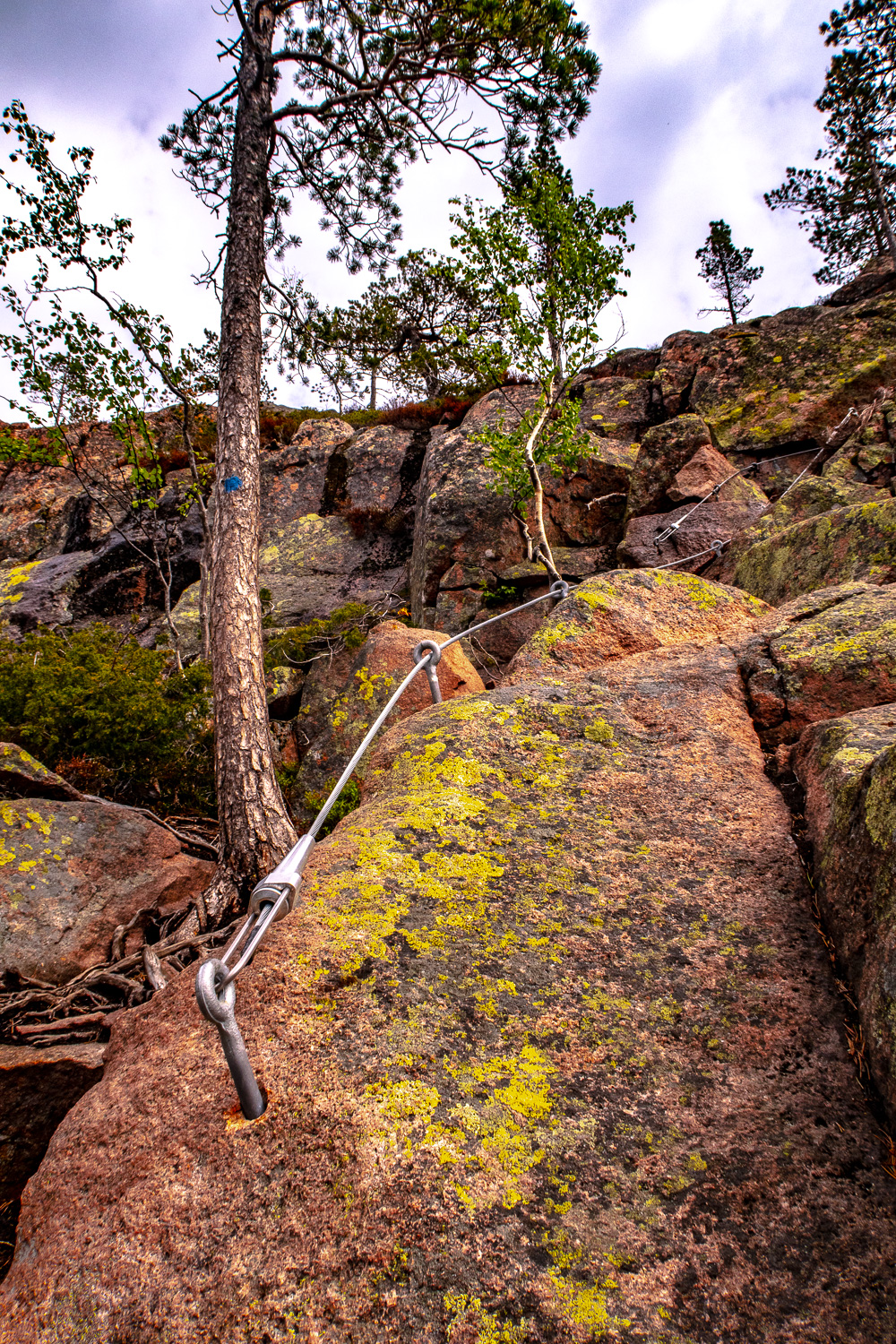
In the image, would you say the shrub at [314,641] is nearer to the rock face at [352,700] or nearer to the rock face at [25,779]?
the rock face at [352,700]

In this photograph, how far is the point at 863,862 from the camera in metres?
1.79

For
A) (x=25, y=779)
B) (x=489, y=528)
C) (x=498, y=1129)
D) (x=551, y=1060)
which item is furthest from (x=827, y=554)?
(x=489, y=528)

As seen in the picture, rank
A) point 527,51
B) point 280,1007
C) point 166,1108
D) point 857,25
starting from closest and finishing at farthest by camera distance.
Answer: point 166,1108, point 280,1007, point 527,51, point 857,25

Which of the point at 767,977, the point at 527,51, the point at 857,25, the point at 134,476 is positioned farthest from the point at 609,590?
the point at 857,25

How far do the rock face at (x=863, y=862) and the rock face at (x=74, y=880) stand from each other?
5039 millimetres

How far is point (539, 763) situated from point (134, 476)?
42.2ft

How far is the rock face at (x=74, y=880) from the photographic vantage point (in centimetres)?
452

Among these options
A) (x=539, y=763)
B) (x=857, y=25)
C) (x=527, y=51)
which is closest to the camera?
(x=539, y=763)

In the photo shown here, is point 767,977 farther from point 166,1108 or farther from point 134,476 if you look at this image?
point 134,476

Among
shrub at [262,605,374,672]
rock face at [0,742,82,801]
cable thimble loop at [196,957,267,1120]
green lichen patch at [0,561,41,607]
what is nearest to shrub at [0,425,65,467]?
green lichen patch at [0,561,41,607]

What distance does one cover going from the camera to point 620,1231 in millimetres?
1333

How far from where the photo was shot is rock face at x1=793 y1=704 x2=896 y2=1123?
1479 mm

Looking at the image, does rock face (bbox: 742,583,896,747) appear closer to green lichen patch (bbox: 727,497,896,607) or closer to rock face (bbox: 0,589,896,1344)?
rock face (bbox: 0,589,896,1344)

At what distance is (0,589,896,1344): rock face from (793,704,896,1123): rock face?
121 mm
